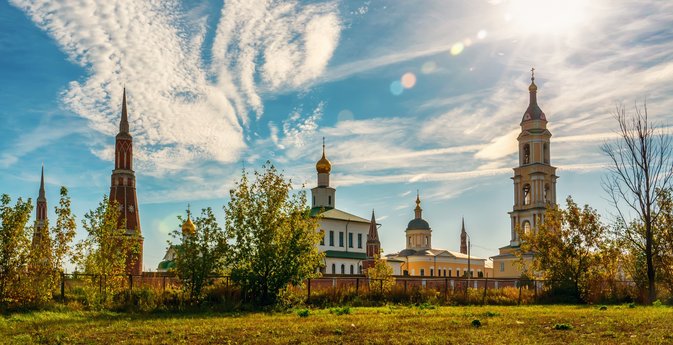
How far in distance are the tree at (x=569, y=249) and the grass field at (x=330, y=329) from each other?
13830mm

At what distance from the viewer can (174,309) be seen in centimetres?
2394

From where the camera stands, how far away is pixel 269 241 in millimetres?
27312

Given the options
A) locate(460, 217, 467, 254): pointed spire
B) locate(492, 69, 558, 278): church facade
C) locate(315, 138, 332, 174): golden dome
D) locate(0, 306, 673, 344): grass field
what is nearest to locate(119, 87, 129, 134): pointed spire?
locate(315, 138, 332, 174): golden dome

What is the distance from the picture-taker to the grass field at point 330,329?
47.0 ft

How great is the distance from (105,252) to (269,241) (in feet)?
22.9

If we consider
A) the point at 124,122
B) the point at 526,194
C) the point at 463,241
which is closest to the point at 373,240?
the point at 526,194

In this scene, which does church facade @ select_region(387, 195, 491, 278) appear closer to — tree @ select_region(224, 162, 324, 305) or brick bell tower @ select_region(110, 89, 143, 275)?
brick bell tower @ select_region(110, 89, 143, 275)

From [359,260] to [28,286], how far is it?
55.3m

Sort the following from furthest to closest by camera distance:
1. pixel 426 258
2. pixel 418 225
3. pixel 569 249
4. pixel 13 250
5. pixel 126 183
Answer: pixel 418 225 < pixel 426 258 < pixel 126 183 < pixel 569 249 < pixel 13 250

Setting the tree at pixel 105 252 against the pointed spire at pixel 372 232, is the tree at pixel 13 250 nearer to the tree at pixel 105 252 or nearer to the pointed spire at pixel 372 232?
the tree at pixel 105 252

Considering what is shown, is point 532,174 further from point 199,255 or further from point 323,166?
point 199,255

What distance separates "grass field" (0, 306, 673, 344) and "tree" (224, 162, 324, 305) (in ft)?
16.0

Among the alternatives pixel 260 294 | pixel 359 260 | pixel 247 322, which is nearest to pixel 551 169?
pixel 359 260

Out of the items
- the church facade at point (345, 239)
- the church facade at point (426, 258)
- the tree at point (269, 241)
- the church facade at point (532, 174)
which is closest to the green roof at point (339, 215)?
the church facade at point (345, 239)
